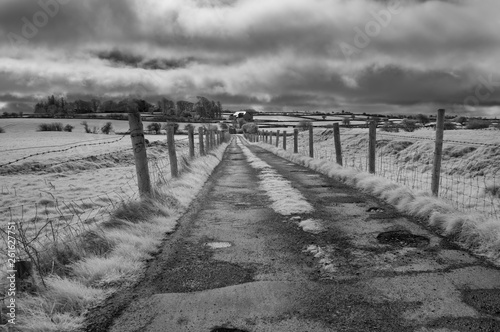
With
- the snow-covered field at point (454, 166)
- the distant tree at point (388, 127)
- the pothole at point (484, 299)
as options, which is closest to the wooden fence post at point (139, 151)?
the pothole at point (484, 299)

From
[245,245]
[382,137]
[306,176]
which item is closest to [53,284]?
[245,245]

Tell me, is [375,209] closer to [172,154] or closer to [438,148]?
[438,148]

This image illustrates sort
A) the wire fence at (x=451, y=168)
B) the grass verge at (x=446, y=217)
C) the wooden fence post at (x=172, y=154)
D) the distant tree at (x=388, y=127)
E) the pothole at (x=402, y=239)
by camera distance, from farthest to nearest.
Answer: the distant tree at (x=388, y=127) → the wooden fence post at (x=172, y=154) → the wire fence at (x=451, y=168) → the pothole at (x=402, y=239) → the grass verge at (x=446, y=217)

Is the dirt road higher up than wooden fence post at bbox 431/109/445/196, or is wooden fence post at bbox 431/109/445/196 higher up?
wooden fence post at bbox 431/109/445/196

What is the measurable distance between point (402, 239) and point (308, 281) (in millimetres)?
2205

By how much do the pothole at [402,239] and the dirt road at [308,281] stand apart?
0.05 feet

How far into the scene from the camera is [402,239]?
17.0ft

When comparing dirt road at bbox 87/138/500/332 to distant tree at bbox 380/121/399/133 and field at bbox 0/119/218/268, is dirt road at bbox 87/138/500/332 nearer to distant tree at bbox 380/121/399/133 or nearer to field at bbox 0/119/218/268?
field at bbox 0/119/218/268

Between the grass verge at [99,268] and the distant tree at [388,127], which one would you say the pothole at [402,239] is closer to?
the grass verge at [99,268]

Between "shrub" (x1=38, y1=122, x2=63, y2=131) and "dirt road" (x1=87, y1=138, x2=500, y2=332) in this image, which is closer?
"dirt road" (x1=87, y1=138, x2=500, y2=332)

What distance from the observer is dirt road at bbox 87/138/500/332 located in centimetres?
300

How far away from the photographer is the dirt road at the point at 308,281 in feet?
9.84

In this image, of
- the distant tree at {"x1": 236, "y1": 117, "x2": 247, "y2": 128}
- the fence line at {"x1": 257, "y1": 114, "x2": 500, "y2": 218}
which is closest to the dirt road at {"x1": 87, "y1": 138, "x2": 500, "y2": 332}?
the fence line at {"x1": 257, "y1": 114, "x2": 500, "y2": 218}

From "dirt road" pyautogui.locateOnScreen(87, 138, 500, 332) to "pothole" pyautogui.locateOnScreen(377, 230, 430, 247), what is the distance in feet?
0.05
